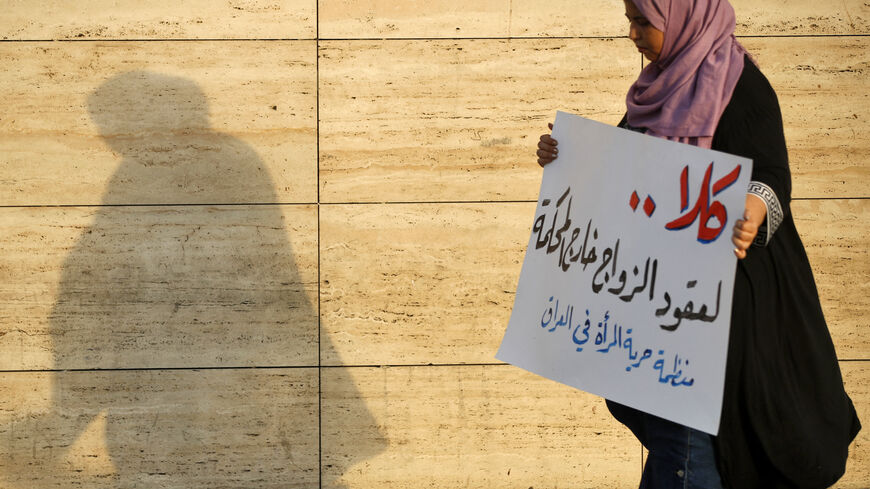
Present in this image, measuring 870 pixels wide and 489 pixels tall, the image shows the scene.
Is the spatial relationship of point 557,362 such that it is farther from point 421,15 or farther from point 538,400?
point 421,15

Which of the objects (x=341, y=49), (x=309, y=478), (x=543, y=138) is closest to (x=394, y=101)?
(x=341, y=49)

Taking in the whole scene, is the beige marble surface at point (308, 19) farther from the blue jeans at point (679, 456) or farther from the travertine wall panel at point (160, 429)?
the blue jeans at point (679, 456)

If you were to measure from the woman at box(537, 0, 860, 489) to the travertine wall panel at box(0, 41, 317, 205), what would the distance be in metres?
1.90

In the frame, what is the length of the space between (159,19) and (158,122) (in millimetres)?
439

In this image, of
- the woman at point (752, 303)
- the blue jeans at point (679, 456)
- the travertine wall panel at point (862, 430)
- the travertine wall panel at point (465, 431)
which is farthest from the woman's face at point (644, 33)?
the travertine wall panel at point (862, 430)

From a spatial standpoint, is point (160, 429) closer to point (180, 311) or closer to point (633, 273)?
point (180, 311)

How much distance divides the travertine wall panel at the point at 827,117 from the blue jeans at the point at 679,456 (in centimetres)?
191

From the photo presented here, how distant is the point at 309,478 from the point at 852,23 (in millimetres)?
3075

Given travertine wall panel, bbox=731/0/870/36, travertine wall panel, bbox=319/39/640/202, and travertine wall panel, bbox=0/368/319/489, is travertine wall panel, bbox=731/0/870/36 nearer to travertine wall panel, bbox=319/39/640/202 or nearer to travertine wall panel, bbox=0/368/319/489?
travertine wall panel, bbox=319/39/640/202

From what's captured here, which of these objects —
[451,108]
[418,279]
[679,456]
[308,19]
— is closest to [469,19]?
[451,108]

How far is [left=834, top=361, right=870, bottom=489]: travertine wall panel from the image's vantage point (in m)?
4.02

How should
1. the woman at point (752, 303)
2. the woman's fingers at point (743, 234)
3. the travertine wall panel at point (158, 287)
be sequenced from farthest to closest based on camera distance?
the travertine wall panel at point (158, 287) → the woman at point (752, 303) → the woman's fingers at point (743, 234)

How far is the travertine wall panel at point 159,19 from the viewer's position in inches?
153

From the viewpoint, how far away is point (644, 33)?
7.89 feet
